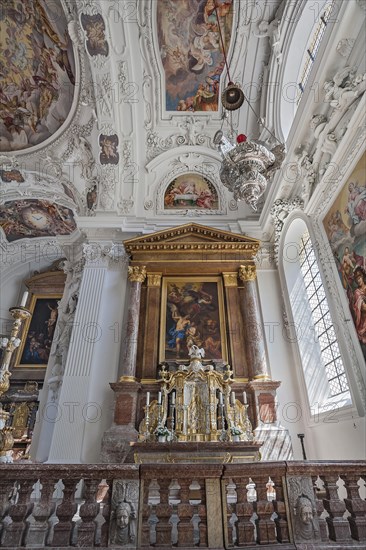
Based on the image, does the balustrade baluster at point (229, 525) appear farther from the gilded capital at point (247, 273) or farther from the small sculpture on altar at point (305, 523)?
the gilded capital at point (247, 273)

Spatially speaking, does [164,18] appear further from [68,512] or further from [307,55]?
[68,512]

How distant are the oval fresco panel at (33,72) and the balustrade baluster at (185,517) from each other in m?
9.68

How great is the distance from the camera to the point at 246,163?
17.0ft

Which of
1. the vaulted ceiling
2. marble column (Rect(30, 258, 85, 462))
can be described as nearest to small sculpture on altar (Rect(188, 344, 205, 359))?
marble column (Rect(30, 258, 85, 462))

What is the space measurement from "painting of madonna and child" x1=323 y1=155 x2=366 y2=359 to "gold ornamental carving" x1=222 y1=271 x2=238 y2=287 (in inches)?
119

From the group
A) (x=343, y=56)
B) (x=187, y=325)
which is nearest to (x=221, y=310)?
(x=187, y=325)

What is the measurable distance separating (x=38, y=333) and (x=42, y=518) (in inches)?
487

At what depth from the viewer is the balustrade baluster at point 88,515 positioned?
2.47 m

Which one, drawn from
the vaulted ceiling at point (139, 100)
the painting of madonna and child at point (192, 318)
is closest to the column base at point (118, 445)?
the painting of madonna and child at point (192, 318)

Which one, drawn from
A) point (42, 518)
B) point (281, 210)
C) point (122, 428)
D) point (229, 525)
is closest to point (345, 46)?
point (281, 210)

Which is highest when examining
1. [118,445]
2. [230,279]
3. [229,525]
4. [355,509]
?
[230,279]

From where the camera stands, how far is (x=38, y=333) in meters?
13.9

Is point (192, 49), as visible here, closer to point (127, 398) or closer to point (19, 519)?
point (127, 398)

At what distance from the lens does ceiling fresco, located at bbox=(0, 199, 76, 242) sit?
12023mm
